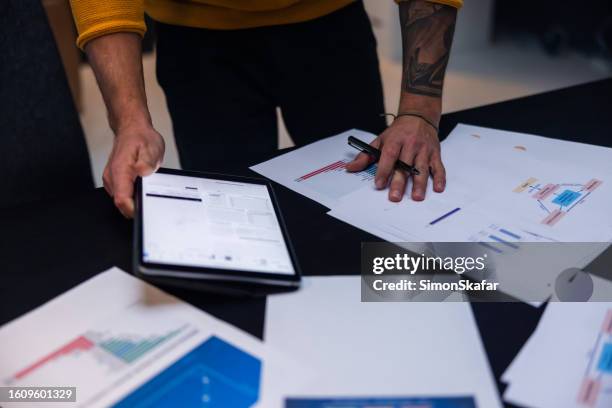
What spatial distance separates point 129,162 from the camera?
70 centimetres

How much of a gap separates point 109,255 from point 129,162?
125mm

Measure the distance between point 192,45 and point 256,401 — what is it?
754 millimetres

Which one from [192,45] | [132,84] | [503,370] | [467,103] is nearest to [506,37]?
[467,103]

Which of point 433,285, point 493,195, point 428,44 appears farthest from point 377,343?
point 428,44

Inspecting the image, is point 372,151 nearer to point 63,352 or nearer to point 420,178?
point 420,178

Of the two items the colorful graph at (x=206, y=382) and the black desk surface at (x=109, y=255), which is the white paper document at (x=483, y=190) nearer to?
the black desk surface at (x=109, y=255)

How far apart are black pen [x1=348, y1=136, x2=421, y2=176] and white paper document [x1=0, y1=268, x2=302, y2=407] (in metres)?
0.37

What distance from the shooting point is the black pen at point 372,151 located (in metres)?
0.78

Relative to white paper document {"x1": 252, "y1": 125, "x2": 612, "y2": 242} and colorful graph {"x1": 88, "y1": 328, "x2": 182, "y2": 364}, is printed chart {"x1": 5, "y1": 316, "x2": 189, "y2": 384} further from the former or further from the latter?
white paper document {"x1": 252, "y1": 125, "x2": 612, "y2": 242}

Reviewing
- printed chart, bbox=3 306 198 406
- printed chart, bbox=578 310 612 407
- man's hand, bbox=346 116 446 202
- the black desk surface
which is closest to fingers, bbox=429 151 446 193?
man's hand, bbox=346 116 446 202

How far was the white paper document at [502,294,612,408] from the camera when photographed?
46 centimetres

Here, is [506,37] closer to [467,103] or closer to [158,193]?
[467,103]

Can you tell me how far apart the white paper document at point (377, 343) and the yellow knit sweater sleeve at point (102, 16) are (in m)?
0.51

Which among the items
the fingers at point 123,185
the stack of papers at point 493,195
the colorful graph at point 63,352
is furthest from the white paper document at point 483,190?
the colorful graph at point 63,352
